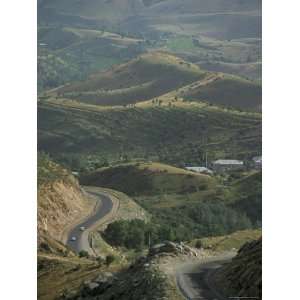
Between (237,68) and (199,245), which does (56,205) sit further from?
(237,68)

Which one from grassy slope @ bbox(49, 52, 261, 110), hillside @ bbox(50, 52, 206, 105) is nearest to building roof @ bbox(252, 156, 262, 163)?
grassy slope @ bbox(49, 52, 261, 110)

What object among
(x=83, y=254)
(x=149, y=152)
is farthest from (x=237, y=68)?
(x=83, y=254)

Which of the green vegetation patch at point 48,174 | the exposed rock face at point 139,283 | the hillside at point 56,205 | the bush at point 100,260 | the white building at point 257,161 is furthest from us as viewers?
the white building at point 257,161

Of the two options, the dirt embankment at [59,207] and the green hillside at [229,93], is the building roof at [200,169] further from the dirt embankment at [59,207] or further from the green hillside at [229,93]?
the green hillside at [229,93]

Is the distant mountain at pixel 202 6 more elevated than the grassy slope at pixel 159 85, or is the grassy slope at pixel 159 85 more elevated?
the distant mountain at pixel 202 6

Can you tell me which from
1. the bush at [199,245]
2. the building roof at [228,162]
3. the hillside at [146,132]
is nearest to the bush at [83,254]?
the bush at [199,245]

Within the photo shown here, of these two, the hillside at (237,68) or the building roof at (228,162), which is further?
the hillside at (237,68)
